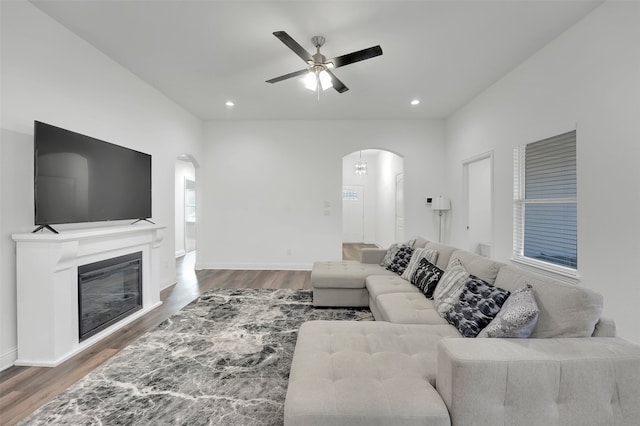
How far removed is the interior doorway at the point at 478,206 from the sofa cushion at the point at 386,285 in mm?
2564

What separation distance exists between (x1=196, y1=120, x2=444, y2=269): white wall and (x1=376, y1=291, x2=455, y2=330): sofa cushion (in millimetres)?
3099

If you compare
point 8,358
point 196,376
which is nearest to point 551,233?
point 196,376

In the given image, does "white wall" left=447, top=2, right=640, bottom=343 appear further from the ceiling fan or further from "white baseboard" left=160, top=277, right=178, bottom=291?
"white baseboard" left=160, top=277, right=178, bottom=291

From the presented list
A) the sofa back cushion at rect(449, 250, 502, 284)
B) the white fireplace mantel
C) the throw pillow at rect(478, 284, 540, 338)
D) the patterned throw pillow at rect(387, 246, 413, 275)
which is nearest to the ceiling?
the white fireplace mantel

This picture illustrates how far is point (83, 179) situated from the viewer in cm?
272

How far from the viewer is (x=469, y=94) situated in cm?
431

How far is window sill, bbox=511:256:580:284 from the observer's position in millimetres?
2717

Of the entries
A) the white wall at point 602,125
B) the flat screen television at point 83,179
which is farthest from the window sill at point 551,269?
the flat screen television at point 83,179

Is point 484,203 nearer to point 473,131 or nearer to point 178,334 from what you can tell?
point 473,131

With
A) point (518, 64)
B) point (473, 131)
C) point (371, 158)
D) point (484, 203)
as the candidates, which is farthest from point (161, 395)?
point (371, 158)

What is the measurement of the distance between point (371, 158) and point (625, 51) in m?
7.69

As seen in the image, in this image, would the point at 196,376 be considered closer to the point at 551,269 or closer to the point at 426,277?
the point at 426,277

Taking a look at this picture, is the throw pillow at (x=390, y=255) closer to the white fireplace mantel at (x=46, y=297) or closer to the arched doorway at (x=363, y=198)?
the white fireplace mantel at (x=46, y=297)

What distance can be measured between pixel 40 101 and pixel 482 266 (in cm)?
395
